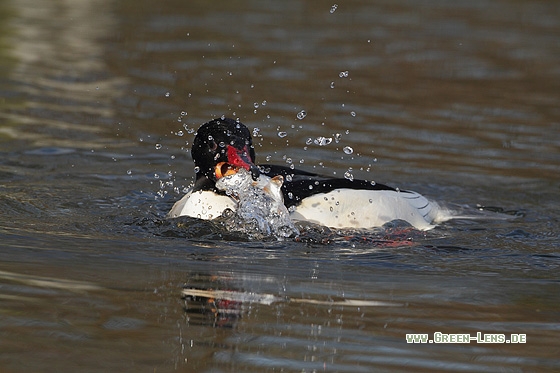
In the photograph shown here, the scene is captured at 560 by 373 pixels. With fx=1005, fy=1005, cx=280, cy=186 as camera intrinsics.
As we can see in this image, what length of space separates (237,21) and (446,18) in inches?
168

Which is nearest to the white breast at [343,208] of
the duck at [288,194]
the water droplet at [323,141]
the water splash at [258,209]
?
the duck at [288,194]

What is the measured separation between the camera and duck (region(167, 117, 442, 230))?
6.65 meters

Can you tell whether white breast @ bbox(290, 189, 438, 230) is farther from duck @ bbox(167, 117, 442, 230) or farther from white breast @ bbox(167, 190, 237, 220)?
white breast @ bbox(167, 190, 237, 220)

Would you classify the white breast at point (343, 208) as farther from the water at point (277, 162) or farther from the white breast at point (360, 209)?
the water at point (277, 162)

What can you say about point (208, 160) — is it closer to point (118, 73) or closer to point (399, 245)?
point (399, 245)

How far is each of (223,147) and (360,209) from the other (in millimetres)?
1058

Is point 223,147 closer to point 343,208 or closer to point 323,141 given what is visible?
point 343,208

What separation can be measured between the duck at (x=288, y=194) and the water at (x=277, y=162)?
181mm

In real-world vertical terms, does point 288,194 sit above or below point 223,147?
below

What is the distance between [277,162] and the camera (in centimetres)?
903

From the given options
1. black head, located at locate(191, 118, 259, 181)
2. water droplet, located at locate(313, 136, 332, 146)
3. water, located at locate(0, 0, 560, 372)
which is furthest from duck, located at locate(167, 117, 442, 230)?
water droplet, located at locate(313, 136, 332, 146)

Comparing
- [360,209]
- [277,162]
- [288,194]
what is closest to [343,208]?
[360,209]

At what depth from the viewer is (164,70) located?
12.9 metres

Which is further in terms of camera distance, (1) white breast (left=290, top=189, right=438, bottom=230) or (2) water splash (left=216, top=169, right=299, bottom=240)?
(1) white breast (left=290, top=189, right=438, bottom=230)
